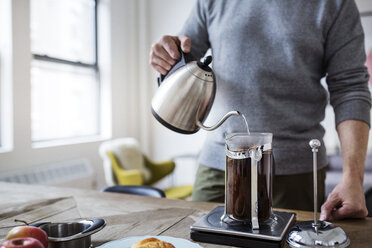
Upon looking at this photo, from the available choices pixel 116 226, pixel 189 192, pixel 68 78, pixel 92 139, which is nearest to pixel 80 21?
pixel 68 78

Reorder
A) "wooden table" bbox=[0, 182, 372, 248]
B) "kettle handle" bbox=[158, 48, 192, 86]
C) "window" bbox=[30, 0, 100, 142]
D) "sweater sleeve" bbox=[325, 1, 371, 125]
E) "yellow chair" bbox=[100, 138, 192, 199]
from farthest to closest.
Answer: "window" bbox=[30, 0, 100, 142], "yellow chair" bbox=[100, 138, 192, 199], "sweater sleeve" bbox=[325, 1, 371, 125], "kettle handle" bbox=[158, 48, 192, 86], "wooden table" bbox=[0, 182, 372, 248]

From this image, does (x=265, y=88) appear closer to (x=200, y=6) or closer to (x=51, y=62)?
(x=200, y=6)

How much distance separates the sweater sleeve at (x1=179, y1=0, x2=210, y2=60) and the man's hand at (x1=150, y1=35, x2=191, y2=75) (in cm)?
32

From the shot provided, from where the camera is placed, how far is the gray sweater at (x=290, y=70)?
3.70 feet

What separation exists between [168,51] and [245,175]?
A: 1.35ft

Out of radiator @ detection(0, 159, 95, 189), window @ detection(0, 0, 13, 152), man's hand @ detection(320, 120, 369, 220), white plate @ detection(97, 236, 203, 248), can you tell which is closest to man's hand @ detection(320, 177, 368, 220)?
man's hand @ detection(320, 120, 369, 220)

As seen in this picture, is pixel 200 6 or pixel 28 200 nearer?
pixel 28 200

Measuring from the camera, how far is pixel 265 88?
1.14m

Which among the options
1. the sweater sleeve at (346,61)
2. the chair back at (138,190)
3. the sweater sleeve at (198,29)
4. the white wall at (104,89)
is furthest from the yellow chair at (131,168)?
the sweater sleeve at (346,61)

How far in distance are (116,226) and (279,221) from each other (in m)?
0.38

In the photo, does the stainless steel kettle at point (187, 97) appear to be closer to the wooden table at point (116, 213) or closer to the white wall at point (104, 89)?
the wooden table at point (116, 213)

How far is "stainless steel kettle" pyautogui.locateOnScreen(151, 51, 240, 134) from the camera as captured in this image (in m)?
0.88

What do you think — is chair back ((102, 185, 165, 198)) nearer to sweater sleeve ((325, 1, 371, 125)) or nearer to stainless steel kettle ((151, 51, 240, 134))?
stainless steel kettle ((151, 51, 240, 134))

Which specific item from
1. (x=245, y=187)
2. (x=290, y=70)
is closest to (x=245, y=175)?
(x=245, y=187)
